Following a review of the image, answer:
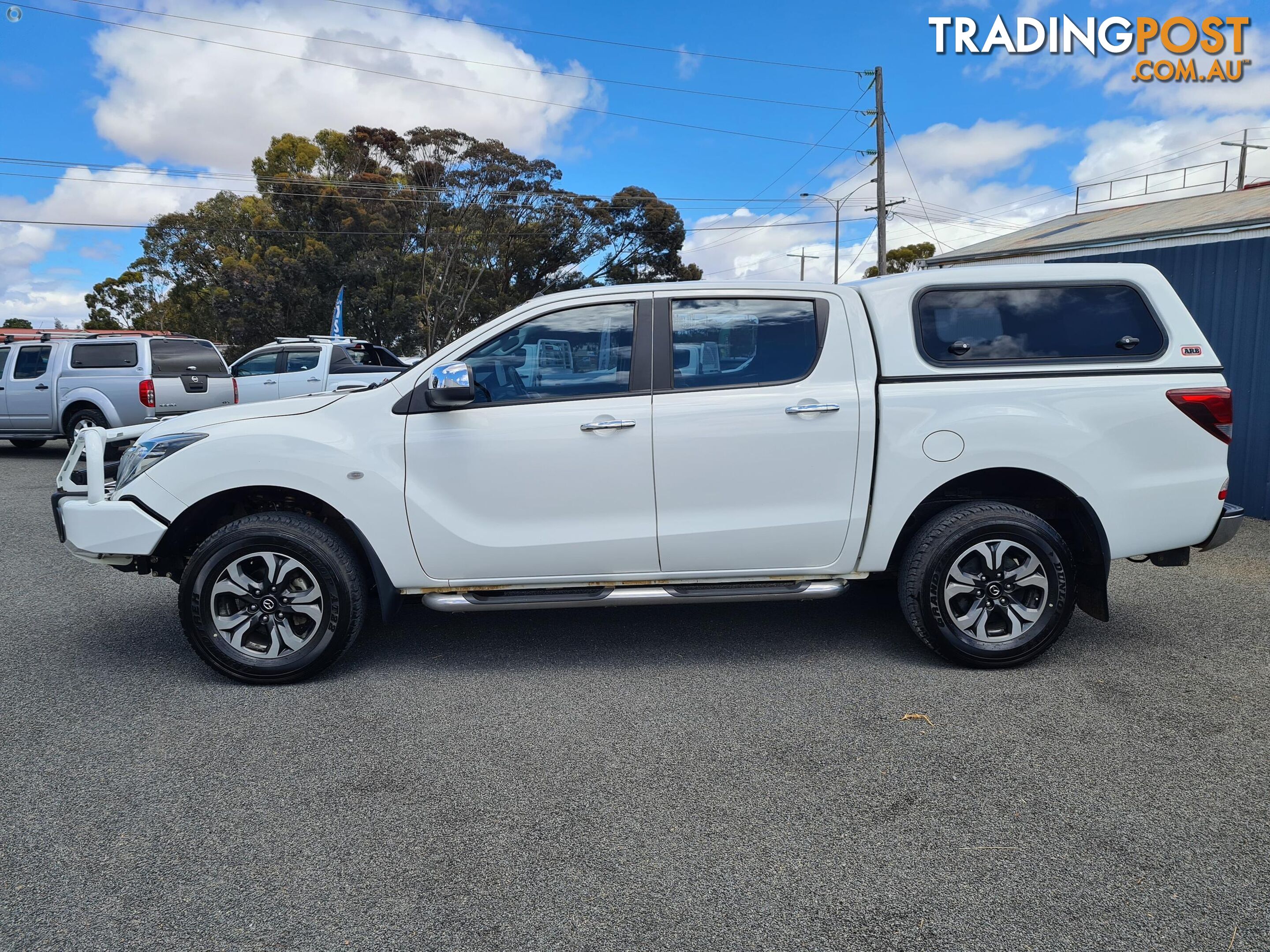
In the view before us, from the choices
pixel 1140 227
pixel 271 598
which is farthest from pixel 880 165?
pixel 271 598

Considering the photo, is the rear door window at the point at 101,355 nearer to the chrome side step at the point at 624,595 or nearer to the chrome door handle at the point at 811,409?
the chrome side step at the point at 624,595

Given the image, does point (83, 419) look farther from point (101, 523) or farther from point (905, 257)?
point (905, 257)

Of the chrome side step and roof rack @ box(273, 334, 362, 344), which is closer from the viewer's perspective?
the chrome side step

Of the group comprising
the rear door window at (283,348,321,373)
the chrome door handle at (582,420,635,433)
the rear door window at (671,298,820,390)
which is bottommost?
the chrome door handle at (582,420,635,433)

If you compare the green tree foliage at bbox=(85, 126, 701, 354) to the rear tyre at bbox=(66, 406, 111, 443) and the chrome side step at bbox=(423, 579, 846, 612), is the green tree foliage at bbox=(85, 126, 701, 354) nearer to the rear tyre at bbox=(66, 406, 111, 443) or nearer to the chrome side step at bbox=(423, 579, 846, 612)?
the rear tyre at bbox=(66, 406, 111, 443)

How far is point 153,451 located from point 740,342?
289 cm

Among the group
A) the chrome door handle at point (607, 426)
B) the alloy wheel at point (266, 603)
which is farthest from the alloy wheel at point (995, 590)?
the alloy wheel at point (266, 603)

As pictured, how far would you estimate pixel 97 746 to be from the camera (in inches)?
145

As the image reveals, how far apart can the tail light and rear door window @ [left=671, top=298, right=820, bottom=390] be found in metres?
1.75

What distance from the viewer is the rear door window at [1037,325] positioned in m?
4.48

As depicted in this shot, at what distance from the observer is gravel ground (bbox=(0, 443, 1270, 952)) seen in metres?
2.54

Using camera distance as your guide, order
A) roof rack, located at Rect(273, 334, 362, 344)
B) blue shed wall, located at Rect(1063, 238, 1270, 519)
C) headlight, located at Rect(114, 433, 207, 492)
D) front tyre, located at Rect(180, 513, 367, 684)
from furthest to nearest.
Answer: roof rack, located at Rect(273, 334, 362, 344) → blue shed wall, located at Rect(1063, 238, 1270, 519) → headlight, located at Rect(114, 433, 207, 492) → front tyre, located at Rect(180, 513, 367, 684)

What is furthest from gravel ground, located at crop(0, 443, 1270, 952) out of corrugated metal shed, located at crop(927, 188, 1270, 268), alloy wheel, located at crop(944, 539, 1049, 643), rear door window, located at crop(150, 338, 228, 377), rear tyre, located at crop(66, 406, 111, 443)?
rear tyre, located at crop(66, 406, 111, 443)

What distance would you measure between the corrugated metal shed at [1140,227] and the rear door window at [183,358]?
36.8ft
